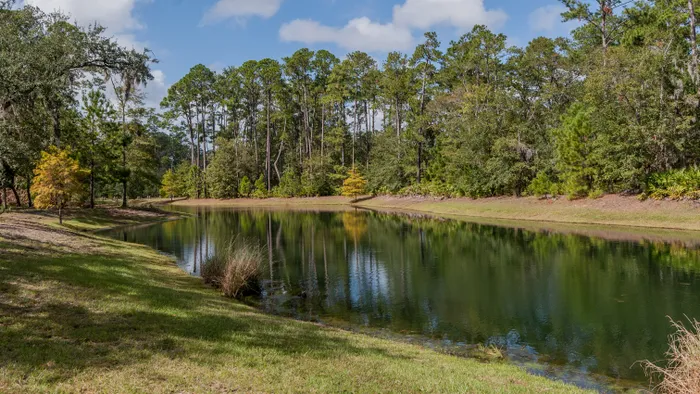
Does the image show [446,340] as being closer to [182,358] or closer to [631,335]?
[631,335]

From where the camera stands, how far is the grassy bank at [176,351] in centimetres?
582

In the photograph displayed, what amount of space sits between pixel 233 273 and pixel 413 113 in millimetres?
54607

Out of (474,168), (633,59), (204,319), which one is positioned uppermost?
(633,59)

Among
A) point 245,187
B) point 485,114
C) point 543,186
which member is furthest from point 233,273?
point 245,187

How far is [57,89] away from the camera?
64.5 feet

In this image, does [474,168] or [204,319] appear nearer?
[204,319]

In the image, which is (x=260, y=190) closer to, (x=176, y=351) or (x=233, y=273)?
(x=233, y=273)

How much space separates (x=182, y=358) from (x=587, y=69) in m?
44.0

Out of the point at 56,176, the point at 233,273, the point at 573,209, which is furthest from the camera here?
the point at 573,209

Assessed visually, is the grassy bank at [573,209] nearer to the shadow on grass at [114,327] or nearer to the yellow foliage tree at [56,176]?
the shadow on grass at [114,327]

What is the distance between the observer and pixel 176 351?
22.7 ft

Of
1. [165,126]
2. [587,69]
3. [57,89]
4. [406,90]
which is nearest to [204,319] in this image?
[57,89]

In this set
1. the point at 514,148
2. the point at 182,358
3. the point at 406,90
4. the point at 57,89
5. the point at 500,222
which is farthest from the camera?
the point at 406,90

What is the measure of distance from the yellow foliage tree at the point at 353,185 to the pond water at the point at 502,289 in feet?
120
